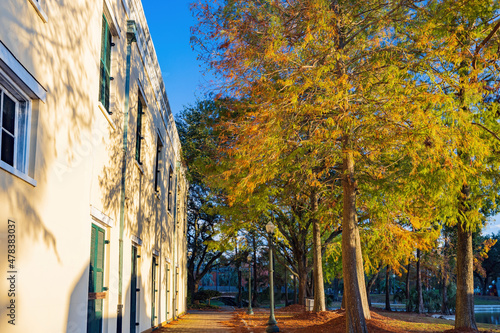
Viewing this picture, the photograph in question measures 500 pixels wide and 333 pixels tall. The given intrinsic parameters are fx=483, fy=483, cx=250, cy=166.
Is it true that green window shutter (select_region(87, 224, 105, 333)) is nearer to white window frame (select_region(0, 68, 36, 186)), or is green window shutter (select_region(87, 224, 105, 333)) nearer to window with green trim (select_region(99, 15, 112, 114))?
window with green trim (select_region(99, 15, 112, 114))

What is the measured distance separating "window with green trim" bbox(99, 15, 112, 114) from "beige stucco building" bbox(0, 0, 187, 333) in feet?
0.07

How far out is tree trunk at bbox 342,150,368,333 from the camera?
1242cm

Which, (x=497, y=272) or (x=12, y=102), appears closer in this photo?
(x=12, y=102)

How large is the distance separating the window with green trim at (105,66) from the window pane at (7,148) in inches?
165

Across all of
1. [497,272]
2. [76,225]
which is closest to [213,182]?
[76,225]

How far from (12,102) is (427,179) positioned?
10.9 m

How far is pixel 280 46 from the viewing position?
11.4 m

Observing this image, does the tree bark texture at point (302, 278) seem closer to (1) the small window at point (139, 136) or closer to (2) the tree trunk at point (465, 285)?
(2) the tree trunk at point (465, 285)

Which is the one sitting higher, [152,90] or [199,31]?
[199,31]

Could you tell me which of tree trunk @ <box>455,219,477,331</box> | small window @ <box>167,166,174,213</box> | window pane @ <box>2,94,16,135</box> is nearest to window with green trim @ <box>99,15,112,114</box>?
window pane @ <box>2,94,16,135</box>

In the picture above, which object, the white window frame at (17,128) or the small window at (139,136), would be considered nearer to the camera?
the white window frame at (17,128)

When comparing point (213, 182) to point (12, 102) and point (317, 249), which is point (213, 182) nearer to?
point (317, 249)

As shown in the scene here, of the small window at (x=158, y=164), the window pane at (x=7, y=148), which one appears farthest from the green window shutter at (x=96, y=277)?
the small window at (x=158, y=164)

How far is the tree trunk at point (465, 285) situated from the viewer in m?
14.4
